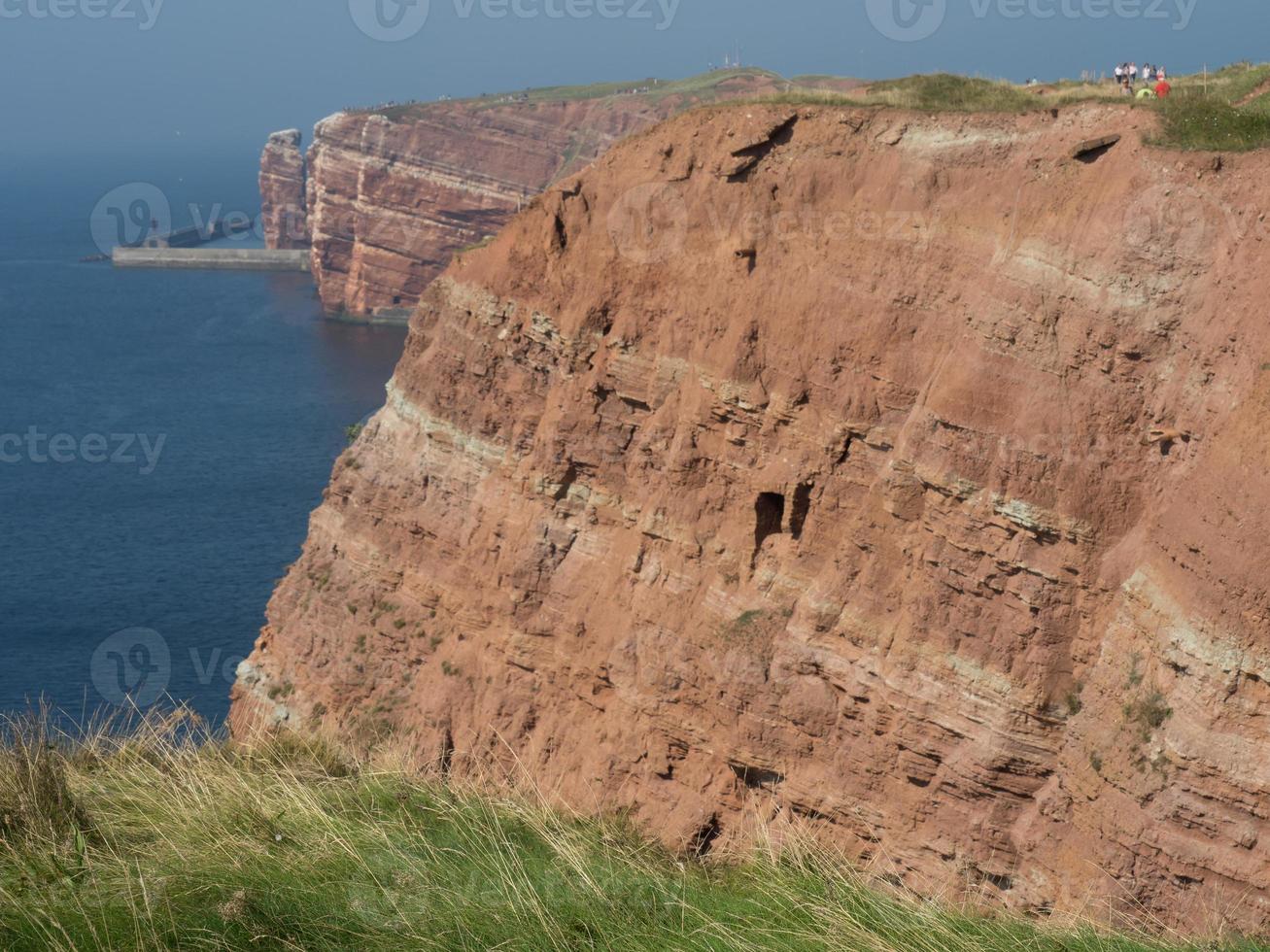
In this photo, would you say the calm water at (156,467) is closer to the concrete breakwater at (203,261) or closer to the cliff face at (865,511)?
the cliff face at (865,511)

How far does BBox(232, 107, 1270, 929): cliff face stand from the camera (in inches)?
897

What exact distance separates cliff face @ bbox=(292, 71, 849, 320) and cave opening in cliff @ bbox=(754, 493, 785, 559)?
5066 inches

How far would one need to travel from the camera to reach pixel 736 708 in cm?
2967

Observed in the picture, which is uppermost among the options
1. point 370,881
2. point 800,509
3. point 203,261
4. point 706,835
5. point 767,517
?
point 800,509

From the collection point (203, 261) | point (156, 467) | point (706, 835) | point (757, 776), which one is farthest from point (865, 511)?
point (203, 261)

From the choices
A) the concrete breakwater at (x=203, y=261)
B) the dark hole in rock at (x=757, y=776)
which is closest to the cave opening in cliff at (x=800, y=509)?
the dark hole in rock at (x=757, y=776)

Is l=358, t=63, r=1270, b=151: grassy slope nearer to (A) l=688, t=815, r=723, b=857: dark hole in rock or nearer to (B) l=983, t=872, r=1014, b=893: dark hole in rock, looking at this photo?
(B) l=983, t=872, r=1014, b=893: dark hole in rock

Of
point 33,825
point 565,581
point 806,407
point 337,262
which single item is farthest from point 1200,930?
point 337,262

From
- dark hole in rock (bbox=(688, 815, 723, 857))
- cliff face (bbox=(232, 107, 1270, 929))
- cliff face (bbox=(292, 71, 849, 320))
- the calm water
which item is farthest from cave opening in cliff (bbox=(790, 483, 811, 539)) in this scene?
cliff face (bbox=(292, 71, 849, 320))

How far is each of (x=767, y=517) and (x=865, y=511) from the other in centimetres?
318

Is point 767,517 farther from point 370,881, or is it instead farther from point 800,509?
point 370,881

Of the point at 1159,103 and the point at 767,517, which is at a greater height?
the point at 1159,103

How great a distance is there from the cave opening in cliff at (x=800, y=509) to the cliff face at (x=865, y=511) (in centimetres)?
7

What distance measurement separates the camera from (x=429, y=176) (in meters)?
162
